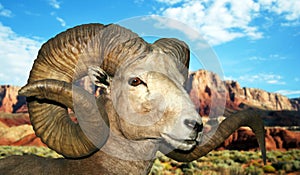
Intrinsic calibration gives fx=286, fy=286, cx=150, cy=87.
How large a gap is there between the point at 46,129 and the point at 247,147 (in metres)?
33.5

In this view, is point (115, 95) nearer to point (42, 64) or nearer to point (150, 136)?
point (150, 136)

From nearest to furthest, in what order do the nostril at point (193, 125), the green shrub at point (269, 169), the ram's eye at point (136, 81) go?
the nostril at point (193, 125) → the ram's eye at point (136, 81) → the green shrub at point (269, 169)

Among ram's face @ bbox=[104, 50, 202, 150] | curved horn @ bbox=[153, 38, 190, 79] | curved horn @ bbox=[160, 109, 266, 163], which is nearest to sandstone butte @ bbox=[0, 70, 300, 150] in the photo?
curved horn @ bbox=[160, 109, 266, 163]

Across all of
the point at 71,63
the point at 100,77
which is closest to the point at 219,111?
the point at 100,77

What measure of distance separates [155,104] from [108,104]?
730mm

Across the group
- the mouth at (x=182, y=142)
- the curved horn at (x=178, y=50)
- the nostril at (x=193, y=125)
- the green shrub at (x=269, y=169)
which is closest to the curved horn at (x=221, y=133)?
the curved horn at (x=178, y=50)

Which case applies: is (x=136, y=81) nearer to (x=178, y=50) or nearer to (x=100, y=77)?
(x=100, y=77)

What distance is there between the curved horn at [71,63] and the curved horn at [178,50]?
1.21 feet

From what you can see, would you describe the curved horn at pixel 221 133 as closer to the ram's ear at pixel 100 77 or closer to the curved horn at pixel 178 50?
the curved horn at pixel 178 50

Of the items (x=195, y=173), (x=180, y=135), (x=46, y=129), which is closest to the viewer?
(x=180, y=135)

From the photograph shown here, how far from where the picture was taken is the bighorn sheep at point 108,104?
10.0 feet

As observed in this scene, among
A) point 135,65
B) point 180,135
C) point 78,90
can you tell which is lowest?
point 180,135

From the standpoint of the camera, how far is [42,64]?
3.71 metres

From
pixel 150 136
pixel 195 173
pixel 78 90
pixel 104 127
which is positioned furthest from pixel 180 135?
pixel 195 173
